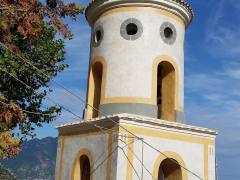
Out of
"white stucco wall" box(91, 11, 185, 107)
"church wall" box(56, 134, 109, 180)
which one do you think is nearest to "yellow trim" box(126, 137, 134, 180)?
"church wall" box(56, 134, 109, 180)

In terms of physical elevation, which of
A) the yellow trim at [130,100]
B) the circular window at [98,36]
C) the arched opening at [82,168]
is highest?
the circular window at [98,36]

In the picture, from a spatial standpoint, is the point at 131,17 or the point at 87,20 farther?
the point at 87,20

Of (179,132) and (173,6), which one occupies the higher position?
(173,6)

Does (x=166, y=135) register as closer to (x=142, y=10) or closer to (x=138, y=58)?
(x=138, y=58)

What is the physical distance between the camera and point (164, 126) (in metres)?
13.7

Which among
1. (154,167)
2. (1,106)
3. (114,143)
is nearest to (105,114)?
(114,143)

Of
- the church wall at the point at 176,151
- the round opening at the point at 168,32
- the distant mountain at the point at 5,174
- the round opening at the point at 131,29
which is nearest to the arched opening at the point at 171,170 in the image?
the church wall at the point at 176,151

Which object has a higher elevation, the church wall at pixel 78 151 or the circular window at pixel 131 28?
the circular window at pixel 131 28

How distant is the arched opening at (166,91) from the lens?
14.8 metres

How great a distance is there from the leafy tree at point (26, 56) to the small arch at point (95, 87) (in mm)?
1708

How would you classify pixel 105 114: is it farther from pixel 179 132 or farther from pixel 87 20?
pixel 87 20

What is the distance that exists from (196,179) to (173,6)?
639 cm

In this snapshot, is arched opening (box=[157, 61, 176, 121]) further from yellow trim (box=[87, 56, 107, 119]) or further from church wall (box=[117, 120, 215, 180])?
yellow trim (box=[87, 56, 107, 119])

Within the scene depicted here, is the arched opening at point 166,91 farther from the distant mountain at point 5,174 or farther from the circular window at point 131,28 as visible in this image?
the distant mountain at point 5,174
